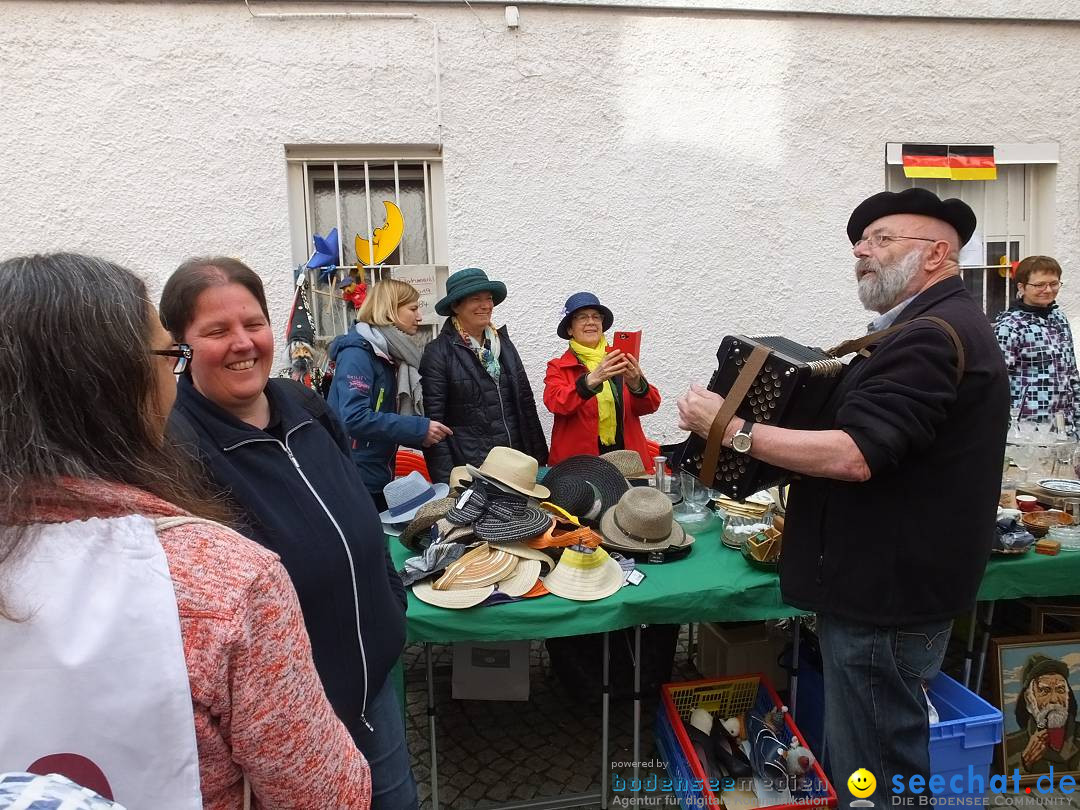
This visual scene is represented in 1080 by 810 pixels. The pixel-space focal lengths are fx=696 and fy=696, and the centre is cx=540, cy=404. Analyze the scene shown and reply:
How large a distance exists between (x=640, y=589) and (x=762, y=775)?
84 cm

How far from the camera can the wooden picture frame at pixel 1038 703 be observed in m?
2.79

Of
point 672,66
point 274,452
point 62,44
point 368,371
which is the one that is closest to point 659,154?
point 672,66

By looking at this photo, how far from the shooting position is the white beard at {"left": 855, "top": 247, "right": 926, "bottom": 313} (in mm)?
2074

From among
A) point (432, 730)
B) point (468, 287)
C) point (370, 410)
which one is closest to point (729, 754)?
point (432, 730)

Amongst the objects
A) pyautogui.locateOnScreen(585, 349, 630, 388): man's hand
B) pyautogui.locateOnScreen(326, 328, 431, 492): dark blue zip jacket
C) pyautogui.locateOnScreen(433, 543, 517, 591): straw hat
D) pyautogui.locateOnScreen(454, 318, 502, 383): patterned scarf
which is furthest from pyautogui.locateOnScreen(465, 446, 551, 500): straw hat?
pyautogui.locateOnScreen(454, 318, 502, 383): patterned scarf

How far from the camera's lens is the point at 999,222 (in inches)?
231

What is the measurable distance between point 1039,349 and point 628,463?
3.10m

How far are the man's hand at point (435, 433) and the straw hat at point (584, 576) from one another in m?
1.22

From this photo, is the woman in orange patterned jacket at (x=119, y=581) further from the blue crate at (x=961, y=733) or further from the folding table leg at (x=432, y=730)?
→ the blue crate at (x=961, y=733)

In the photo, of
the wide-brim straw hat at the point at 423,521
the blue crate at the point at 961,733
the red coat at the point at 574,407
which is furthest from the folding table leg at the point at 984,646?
the wide-brim straw hat at the point at 423,521

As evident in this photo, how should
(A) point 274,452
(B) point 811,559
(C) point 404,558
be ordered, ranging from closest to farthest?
(A) point 274,452 < (B) point 811,559 < (C) point 404,558

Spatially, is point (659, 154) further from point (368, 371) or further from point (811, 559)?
point (811, 559)

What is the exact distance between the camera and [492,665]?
2969mm

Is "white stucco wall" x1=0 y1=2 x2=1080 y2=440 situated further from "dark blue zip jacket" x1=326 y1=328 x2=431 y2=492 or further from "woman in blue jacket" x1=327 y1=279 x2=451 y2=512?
"dark blue zip jacket" x1=326 y1=328 x2=431 y2=492
